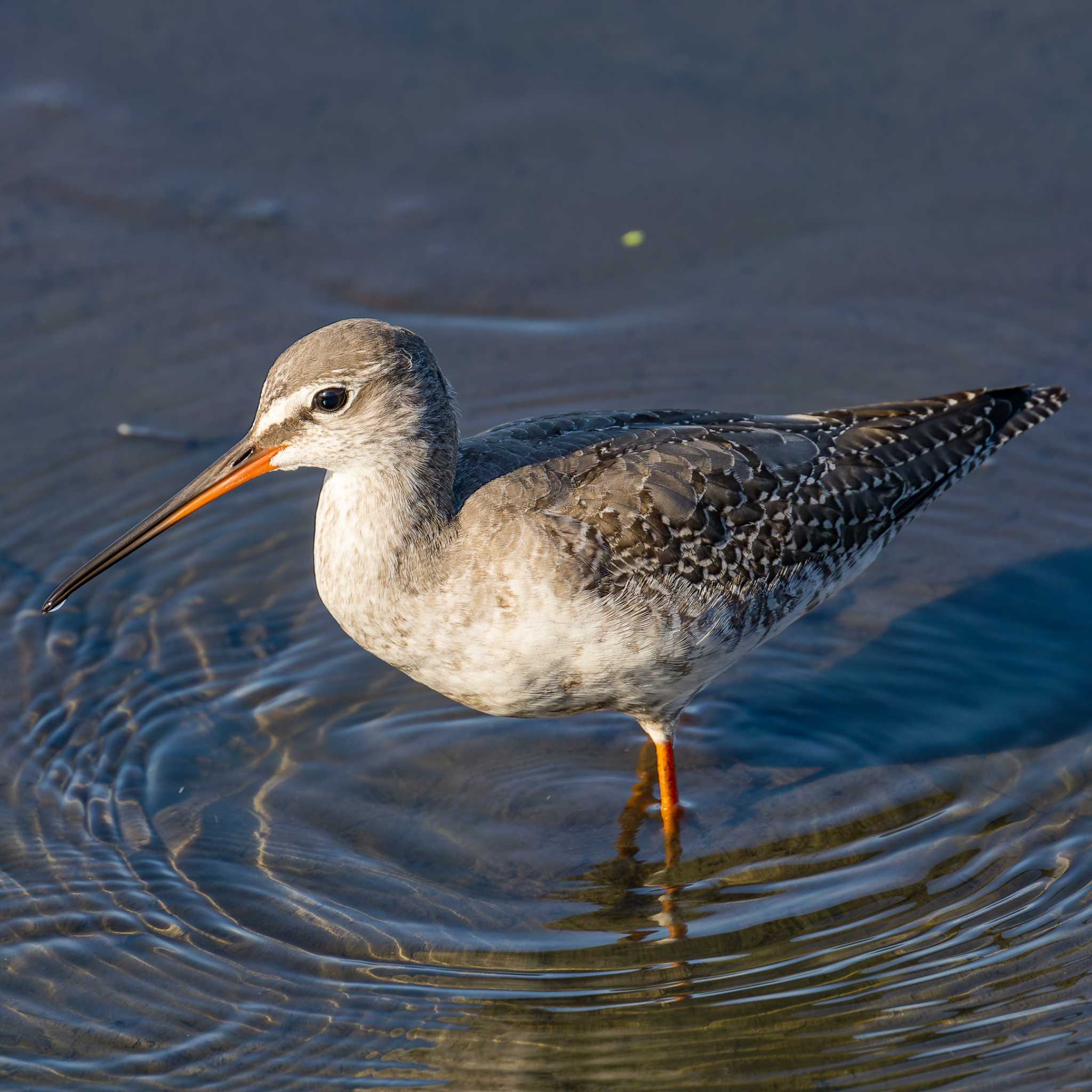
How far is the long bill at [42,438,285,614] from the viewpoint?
26.0ft

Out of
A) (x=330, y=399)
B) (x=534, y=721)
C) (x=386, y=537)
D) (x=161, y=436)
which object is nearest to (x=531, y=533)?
(x=386, y=537)

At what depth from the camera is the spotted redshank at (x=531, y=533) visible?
7871 mm

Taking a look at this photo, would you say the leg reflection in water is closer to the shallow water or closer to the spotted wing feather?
the shallow water

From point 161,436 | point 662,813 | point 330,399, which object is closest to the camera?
point 330,399

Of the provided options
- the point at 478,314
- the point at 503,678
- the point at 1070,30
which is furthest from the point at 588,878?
the point at 1070,30

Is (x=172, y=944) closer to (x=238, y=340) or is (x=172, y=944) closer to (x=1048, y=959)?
(x=1048, y=959)

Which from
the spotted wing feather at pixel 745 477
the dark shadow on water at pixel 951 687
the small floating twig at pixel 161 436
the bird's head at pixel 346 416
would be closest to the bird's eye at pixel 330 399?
the bird's head at pixel 346 416

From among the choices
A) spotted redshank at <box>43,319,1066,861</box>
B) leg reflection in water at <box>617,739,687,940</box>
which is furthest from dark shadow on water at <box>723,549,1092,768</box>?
spotted redshank at <box>43,319,1066,861</box>

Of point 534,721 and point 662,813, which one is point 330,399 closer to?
point 534,721

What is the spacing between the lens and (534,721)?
9898mm

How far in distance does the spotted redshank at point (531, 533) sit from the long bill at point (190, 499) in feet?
0.04

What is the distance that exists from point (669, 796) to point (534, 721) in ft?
3.76

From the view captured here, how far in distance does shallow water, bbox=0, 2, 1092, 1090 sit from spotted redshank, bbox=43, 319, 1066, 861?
1114 millimetres

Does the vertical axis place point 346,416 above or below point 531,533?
above
